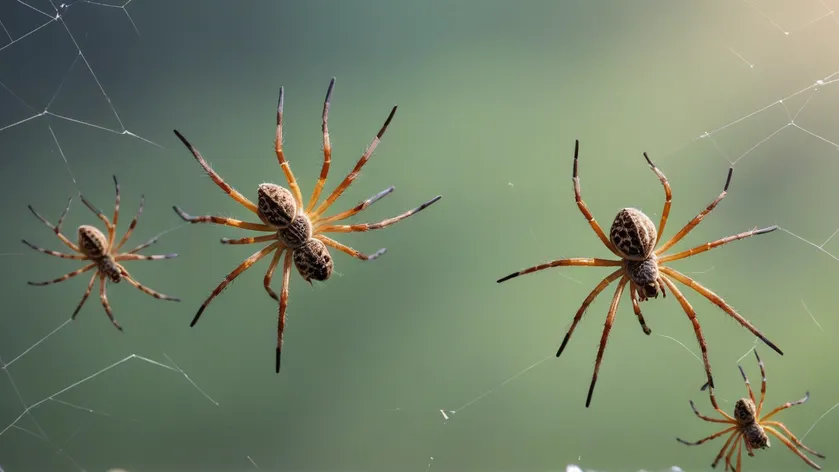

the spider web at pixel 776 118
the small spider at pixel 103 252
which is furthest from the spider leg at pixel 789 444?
the small spider at pixel 103 252

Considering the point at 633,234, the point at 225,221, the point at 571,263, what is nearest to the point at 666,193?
the point at 633,234

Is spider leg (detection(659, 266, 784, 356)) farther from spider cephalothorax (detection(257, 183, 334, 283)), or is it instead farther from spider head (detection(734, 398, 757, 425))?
spider cephalothorax (detection(257, 183, 334, 283))

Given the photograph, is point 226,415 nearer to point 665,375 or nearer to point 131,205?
point 131,205

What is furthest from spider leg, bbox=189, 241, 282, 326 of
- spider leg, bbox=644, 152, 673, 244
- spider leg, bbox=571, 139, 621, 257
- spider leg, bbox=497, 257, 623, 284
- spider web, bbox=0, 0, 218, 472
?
spider leg, bbox=644, 152, 673, 244

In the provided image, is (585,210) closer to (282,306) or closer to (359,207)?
(359,207)

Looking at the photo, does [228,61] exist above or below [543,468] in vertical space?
above

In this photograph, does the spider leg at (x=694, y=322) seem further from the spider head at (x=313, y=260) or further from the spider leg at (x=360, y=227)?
the spider head at (x=313, y=260)

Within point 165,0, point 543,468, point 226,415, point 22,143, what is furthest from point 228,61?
point 543,468
